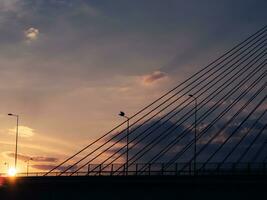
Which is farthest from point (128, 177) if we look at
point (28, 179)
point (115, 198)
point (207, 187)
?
point (28, 179)

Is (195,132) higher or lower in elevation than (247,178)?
higher

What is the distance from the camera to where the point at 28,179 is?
67.9 m

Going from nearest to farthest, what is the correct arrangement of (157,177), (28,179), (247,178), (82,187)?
(247,178), (157,177), (82,187), (28,179)

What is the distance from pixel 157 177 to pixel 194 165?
3.57m

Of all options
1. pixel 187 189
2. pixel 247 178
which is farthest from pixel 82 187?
pixel 247 178

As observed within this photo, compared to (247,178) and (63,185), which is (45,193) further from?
(247,178)

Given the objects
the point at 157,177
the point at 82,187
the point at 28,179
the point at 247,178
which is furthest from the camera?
the point at 28,179

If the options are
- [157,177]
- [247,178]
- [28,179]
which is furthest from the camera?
[28,179]

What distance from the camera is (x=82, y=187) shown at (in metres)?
62.9

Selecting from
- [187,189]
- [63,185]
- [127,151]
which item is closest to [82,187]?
[63,185]

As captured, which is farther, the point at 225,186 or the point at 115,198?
the point at 115,198

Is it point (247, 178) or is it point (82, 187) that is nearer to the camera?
point (247, 178)

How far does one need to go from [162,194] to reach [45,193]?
1299cm

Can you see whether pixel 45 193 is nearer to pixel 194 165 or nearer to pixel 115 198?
pixel 115 198
